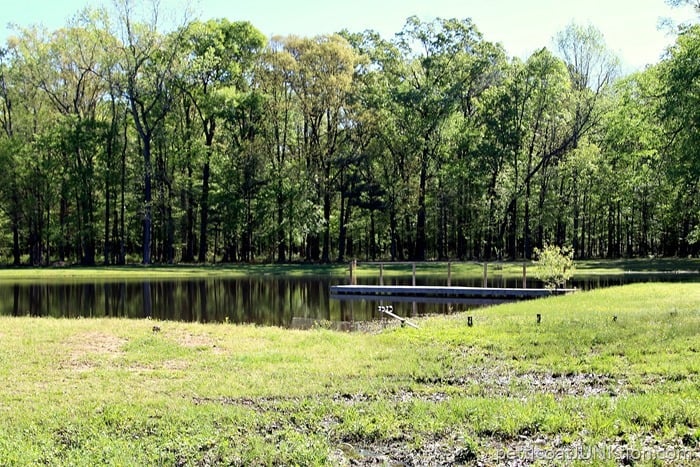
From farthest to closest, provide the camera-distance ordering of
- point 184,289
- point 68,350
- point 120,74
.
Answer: point 120,74 < point 184,289 < point 68,350

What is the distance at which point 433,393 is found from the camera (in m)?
9.08

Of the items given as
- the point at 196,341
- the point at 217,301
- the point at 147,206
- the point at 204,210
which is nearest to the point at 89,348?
the point at 196,341

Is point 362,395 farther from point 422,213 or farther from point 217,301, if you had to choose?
point 422,213

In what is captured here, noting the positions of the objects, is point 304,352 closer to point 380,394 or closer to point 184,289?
point 380,394

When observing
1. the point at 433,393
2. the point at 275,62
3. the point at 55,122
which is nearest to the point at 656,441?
the point at 433,393

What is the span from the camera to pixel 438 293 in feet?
Answer: 94.8

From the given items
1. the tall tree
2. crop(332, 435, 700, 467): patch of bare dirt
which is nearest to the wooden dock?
crop(332, 435, 700, 467): patch of bare dirt

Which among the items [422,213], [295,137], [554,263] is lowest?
[554,263]

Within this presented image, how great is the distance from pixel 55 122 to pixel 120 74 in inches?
352

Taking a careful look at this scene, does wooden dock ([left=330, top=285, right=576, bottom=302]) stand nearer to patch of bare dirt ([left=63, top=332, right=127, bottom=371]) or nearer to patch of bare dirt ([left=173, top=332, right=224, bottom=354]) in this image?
patch of bare dirt ([left=173, top=332, right=224, bottom=354])

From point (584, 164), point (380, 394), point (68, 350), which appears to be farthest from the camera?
point (584, 164)

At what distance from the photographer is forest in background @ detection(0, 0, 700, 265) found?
5100cm

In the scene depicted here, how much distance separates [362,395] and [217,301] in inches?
739

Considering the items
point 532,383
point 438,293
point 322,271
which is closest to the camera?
point 532,383
